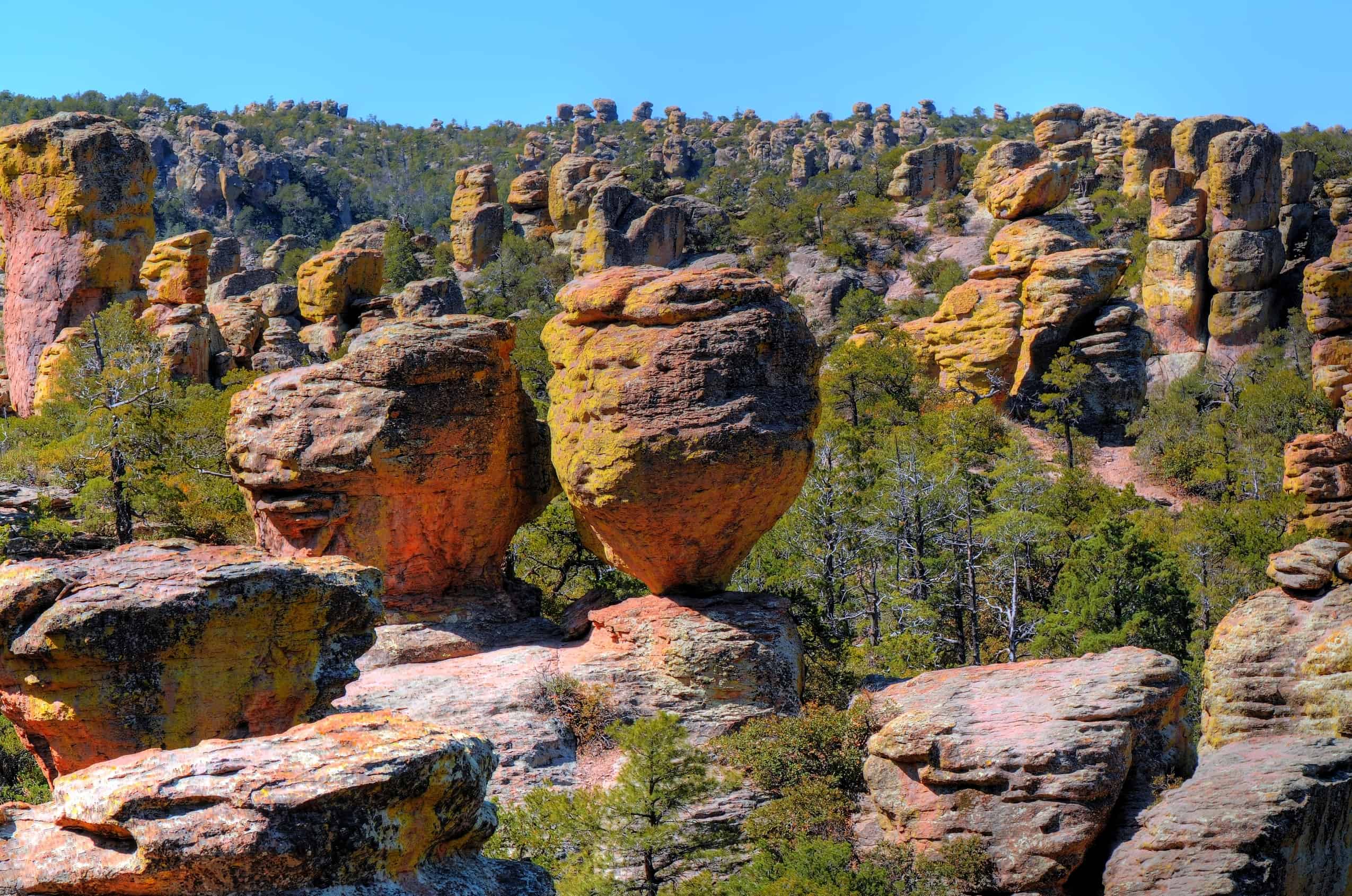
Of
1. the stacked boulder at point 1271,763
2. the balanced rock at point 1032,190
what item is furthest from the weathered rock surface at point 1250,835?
the balanced rock at point 1032,190

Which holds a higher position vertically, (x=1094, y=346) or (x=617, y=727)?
(x=1094, y=346)

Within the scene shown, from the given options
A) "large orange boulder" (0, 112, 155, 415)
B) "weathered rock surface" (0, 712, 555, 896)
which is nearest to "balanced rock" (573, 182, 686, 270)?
"large orange boulder" (0, 112, 155, 415)

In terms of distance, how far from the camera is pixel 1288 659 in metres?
15.2

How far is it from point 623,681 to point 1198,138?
49969 mm

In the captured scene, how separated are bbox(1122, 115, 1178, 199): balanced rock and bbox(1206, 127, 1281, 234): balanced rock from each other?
18907 mm

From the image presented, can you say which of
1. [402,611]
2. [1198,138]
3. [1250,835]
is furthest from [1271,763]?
[1198,138]

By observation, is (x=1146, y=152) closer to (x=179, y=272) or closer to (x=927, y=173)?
(x=927, y=173)

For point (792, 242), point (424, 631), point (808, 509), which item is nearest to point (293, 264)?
point (792, 242)

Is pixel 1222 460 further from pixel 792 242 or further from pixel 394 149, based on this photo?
pixel 394 149

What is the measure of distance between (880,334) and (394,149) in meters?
82.5

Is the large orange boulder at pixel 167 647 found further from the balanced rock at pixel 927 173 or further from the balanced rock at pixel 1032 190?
the balanced rock at pixel 927 173

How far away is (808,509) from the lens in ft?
92.2

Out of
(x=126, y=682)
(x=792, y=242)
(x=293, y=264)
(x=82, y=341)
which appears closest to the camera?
(x=126, y=682)

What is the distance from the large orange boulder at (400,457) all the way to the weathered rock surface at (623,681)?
1.91 m
